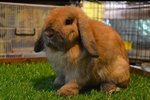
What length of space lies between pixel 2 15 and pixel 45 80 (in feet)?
6.79

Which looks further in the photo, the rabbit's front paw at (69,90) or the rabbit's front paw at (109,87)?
the rabbit's front paw at (109,87)

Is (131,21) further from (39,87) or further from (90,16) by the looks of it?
(39,87)

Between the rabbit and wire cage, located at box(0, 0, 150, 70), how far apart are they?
1.27 metres

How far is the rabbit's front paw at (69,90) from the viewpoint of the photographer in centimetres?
267

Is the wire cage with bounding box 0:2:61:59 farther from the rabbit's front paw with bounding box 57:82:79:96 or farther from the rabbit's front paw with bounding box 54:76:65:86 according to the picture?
the rabbit's front paw with bounding box 57:82:79:96

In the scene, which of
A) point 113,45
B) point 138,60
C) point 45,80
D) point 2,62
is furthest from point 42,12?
point 113,45

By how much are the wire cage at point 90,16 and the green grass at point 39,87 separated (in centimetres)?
50

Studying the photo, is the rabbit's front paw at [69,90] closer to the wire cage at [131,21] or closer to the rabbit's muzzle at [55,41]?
the rabbit's muzzle at [55,41]

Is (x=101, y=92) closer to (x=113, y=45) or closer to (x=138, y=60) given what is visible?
(x=113, y=45)

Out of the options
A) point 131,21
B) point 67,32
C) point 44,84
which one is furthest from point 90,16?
point 67,32

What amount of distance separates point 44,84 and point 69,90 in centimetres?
58

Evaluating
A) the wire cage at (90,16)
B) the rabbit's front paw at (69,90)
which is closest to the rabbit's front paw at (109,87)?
the rabbit's front paw at (69,90)

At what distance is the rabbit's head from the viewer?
2.54 m

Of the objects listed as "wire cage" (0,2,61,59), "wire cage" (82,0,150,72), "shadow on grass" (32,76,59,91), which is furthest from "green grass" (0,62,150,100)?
"wire cage" (82,0,150,72)
